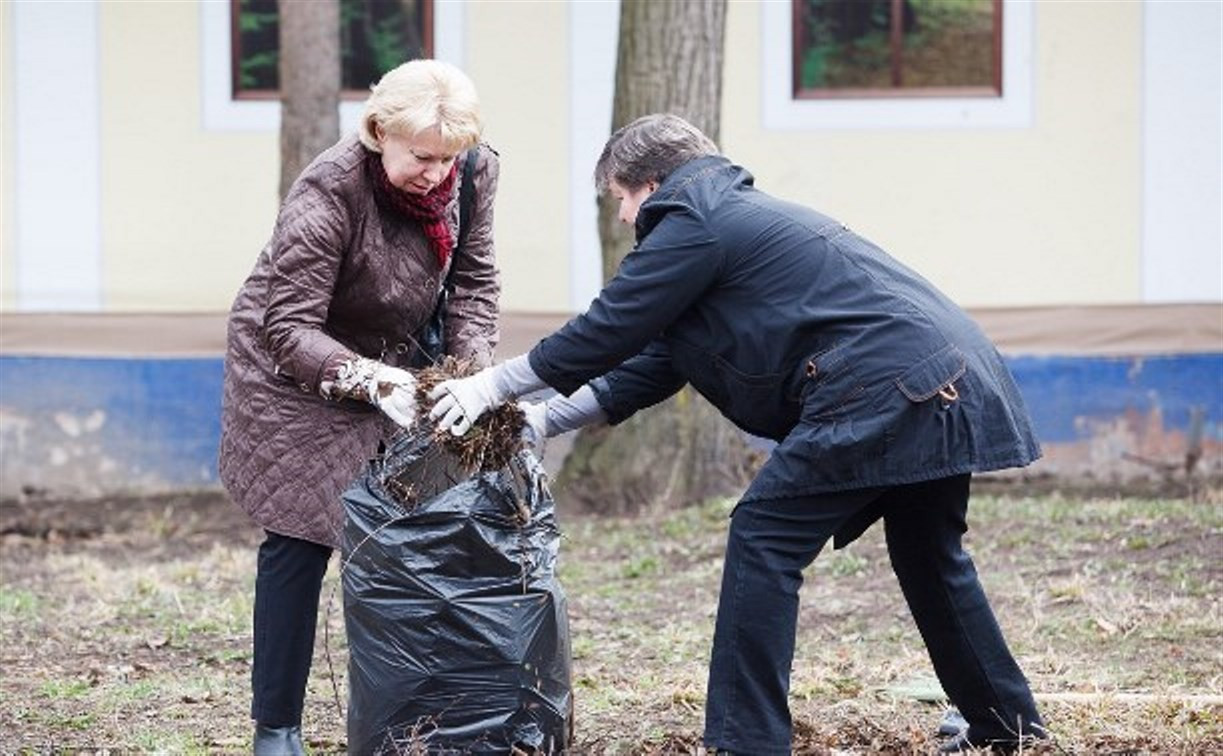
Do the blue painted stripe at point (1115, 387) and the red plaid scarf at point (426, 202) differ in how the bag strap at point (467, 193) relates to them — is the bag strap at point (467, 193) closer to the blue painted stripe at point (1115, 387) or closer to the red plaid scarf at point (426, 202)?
the red plaid scarf at point (426, 202)

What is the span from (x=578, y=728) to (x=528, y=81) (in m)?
6.47

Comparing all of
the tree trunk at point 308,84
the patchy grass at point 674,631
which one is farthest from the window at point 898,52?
the tree trunk at point 308,84

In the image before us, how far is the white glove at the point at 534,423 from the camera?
489 cm

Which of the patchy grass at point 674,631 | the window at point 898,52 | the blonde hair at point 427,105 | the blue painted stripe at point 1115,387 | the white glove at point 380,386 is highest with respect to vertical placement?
the window at point 898,52

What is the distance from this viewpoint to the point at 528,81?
37.9 ft

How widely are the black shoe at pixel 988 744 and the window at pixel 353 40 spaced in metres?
7.37

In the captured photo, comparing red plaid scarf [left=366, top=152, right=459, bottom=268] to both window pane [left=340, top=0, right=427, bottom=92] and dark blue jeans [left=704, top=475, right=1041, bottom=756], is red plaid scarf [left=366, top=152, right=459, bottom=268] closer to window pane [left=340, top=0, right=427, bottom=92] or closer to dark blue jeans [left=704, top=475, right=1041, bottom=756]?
dark blue jeans [left=704, top=475, right=1041, bottom=756]

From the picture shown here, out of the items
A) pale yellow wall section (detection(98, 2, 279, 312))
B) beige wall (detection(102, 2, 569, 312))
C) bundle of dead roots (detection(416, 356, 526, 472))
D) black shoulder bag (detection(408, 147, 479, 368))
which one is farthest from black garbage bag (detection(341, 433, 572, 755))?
pale yellow wall section (detection(98, 2, 279, 312))

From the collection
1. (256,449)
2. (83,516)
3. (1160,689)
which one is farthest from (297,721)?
(83,516)

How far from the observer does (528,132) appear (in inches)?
456

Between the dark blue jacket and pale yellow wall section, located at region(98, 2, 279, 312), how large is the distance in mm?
7335

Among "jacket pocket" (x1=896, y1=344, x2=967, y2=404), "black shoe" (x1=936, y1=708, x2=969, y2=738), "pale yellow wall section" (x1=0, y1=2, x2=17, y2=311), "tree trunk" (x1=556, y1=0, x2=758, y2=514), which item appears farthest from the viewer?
"pale yellow wall section" (x1=0, y1=2, x2=17, y2=311)

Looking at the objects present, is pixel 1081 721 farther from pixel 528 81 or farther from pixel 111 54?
pixel 111 54

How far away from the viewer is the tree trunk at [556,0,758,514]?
9539 millimetres
